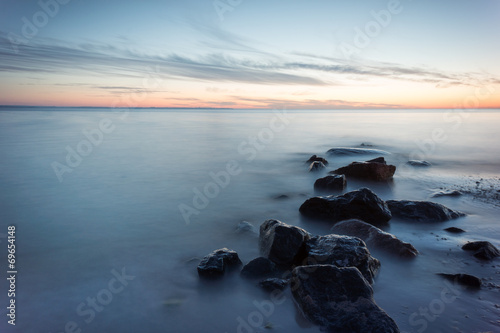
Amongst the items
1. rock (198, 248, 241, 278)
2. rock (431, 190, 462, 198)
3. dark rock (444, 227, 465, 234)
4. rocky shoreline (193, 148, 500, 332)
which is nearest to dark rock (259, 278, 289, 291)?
rocky shoreline (193, 148, 500, 332)

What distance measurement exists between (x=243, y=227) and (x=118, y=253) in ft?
8.77

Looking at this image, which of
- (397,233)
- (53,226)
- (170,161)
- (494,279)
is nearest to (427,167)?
(397,233)

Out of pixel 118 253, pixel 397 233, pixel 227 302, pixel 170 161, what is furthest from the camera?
pixel 170 161

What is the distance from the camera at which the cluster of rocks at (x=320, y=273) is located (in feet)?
12.1

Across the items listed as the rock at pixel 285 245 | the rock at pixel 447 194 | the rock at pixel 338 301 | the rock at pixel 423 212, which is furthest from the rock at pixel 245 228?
the rock at pixel 447 194

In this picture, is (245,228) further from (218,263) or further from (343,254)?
(343,254)

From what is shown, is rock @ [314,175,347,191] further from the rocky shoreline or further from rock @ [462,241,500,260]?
rock @ [462,241,500,260]

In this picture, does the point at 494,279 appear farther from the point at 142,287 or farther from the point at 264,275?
the point at 142,287

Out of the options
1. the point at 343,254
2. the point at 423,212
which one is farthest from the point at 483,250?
the point at 343,254

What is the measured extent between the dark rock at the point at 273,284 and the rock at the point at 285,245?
51cm

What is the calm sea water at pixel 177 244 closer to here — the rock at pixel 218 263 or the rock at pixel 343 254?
the rock at pixel 218 263

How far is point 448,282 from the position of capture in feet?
15.6

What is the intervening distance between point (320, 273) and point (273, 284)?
0.82m

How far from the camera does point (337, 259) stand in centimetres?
471
